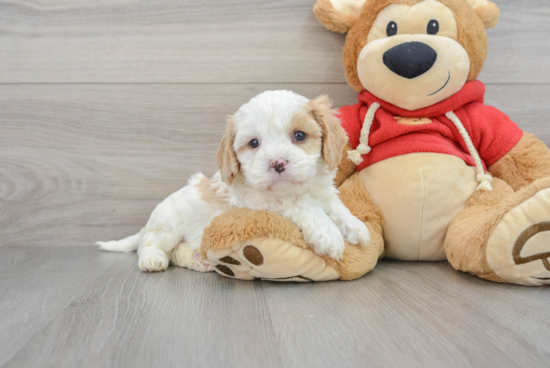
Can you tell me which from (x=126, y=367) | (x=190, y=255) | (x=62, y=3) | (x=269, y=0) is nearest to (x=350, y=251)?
(x=190, y=255)

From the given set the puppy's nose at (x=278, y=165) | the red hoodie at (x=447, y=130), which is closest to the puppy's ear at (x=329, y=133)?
the puppy's nose at (x=278, y=165)

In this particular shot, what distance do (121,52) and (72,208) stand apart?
2.37 ft

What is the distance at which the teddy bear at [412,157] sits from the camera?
1.17 metres

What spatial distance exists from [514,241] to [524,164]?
0.42 meters

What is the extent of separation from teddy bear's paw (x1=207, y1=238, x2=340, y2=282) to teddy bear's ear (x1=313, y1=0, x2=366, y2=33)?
0.93 metres

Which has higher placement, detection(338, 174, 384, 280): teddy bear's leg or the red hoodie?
the red hoodie

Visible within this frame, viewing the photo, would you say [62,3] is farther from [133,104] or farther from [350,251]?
[350,251]

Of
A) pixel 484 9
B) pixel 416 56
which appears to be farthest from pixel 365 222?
pixel 484 9

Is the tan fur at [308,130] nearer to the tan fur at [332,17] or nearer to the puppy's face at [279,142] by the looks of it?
the puppy's face at [279,142]

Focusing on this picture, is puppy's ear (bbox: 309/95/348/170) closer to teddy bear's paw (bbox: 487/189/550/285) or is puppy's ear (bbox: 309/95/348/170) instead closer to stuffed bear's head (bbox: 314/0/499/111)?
stuffed bear's head (bbox: 314/0/499/111)

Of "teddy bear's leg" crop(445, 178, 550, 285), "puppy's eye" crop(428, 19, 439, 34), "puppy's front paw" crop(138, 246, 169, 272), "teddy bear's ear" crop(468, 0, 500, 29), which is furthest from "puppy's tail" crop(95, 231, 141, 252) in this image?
"teddy bear's ear" crop(468, 0, 500, 29)

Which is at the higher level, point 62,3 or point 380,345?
point 62,3

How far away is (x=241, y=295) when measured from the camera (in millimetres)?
1131

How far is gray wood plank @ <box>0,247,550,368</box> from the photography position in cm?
76
